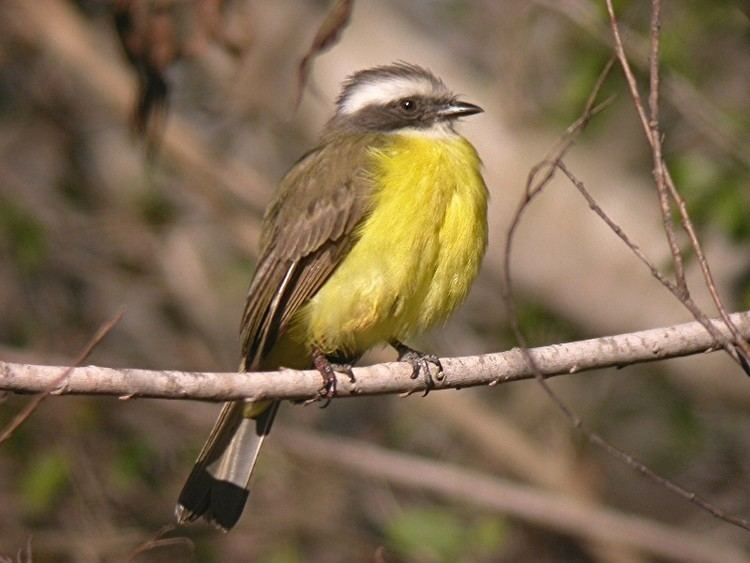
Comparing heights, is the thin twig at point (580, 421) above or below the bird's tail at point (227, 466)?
above

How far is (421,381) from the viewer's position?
13.0ft

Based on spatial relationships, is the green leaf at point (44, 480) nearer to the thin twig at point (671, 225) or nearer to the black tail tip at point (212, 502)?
the black tail tip at point (212, 502)

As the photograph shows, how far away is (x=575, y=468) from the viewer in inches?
303

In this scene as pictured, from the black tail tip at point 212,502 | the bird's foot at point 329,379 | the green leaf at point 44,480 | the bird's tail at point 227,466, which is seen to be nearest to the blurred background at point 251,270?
the green leaf at point 44,480

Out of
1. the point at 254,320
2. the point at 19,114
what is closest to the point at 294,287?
the point at 254,320

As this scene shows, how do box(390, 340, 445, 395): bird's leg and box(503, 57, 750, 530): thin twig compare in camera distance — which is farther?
box(390, 340, 445, 395): bird's leg

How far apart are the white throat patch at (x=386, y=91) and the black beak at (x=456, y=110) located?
10 cm

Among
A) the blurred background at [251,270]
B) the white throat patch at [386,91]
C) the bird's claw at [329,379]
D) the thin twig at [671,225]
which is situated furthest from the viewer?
the blurred background at [251,270]

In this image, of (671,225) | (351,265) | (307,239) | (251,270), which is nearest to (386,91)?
(307,239)

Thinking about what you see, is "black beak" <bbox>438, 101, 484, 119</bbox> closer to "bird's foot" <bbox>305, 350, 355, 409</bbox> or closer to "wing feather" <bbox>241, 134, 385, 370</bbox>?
"wing feather" <bbox>241, 134, 385, 370</bbox>

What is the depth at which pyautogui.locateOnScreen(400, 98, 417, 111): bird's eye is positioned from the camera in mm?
5109

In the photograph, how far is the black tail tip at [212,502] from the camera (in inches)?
175

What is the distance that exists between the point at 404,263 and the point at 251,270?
3.57 meters

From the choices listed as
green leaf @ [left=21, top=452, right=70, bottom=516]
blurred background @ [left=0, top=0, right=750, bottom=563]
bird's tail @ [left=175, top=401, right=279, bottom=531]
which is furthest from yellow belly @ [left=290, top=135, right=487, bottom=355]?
green leaf @ [left=21, top=452, right=70, bottom=516]
